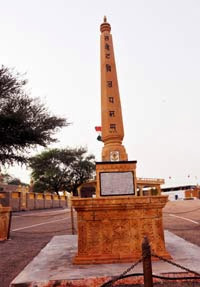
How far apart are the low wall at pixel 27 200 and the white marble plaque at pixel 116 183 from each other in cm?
1779

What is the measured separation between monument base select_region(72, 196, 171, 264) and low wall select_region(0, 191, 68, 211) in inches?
753

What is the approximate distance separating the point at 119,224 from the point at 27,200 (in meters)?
22.7

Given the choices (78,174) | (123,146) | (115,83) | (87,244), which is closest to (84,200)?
(87,244)

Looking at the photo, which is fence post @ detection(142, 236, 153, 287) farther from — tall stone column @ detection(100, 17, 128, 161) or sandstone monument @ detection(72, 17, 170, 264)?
tall stone column @ detection(100, 17, 128, 161)

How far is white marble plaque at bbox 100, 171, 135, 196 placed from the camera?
6707 millimetres

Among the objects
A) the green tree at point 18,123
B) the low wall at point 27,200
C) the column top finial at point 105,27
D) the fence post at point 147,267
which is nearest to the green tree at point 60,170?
the low wall at point 27,200

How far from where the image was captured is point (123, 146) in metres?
8.91

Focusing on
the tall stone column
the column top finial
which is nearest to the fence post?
the tall stone column

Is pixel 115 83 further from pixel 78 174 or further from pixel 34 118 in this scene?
pixel 78 174

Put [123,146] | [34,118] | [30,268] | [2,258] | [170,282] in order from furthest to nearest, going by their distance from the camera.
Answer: [34,118], [123,146], [2,258], [30,268], [170,282]

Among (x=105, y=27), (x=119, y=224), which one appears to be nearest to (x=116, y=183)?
(x=119, y=224)

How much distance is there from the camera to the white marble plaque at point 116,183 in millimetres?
6707

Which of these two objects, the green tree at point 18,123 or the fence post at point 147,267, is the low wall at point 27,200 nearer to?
the green tree at point 18,123

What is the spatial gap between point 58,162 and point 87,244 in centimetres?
3792
